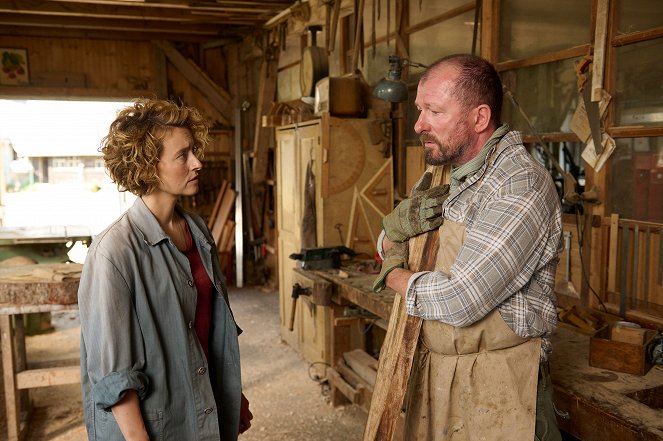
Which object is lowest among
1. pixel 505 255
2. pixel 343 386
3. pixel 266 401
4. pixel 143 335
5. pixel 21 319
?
pixel 266 401

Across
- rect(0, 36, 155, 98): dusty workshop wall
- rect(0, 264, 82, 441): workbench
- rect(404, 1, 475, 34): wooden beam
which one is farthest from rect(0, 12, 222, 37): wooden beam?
rect(0, 264, 82, 441): workbench

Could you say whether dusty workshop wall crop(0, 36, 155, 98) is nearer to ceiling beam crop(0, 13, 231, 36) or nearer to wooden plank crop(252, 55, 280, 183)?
ceiling beam crop(0, 13, 231, 36)

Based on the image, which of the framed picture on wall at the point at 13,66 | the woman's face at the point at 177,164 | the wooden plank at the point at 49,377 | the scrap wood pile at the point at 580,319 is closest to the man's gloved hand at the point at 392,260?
the woman's face at the point at 177,164

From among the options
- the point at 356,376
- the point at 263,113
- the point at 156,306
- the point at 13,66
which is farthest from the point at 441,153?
the point at 13,66

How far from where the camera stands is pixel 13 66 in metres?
7.65

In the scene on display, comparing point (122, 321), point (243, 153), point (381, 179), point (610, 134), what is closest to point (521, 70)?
point (610, 134)

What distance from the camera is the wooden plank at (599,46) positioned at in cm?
270

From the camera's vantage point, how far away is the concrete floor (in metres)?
3.85

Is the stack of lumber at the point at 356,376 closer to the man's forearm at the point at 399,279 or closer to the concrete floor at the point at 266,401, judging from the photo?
the concrete floor at the point at 266,401

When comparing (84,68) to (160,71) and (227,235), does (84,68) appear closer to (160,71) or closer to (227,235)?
(160,71)

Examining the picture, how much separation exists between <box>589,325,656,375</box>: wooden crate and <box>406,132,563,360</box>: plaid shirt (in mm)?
750

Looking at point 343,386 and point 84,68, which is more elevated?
point 84,68

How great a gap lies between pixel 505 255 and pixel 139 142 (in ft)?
3.78

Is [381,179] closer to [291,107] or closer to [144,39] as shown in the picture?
[291,107]
